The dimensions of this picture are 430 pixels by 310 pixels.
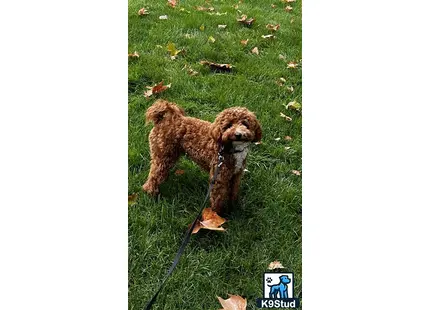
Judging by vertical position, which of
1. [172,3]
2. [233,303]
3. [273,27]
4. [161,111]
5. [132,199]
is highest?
[172,3]

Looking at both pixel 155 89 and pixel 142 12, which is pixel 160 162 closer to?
pixel 155 89

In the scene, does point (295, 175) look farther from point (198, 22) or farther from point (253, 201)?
point (198, 22)

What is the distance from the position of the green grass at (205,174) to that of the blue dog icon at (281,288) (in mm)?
49

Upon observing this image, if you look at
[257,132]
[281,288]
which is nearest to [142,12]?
[257,132]

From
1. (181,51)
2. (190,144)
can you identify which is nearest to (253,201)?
(190,144)

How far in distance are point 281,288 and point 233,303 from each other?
0.77ft

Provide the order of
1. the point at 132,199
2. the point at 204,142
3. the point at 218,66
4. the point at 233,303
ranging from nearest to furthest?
the point at 233,303 → the point at 132,199 → the point at 204,142 → the point at 218,66

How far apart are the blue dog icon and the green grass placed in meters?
0.05

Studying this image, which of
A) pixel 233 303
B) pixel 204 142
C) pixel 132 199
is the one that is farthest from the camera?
pixel 204 142

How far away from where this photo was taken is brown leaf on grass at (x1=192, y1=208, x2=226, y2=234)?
248 cm

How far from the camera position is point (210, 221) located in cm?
252

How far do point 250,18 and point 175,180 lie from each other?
952mm

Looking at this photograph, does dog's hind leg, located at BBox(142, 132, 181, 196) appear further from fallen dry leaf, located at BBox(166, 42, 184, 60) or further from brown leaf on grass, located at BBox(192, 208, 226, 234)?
fallen dry leaf, located at BBox(166, 42, 184, 60)

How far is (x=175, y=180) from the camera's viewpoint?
8.75 feet
